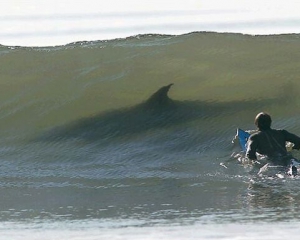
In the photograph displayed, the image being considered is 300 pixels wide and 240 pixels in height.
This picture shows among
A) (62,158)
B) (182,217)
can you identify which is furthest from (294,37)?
(182,217)

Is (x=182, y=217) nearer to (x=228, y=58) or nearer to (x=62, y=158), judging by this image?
(x=62, y=158)

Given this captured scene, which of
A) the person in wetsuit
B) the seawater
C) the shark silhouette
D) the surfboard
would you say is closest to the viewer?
the seawater

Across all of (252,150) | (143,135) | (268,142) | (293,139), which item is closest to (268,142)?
(268,142)

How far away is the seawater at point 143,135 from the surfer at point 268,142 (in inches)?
11.9

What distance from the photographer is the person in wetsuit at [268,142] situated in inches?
571

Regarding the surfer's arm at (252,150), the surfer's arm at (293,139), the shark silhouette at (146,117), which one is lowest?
the surfer's arm at (252,150)

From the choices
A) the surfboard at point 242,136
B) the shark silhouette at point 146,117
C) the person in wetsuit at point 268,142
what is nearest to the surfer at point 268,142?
the person in wetsuit at point 268,142

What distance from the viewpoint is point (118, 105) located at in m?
19.4

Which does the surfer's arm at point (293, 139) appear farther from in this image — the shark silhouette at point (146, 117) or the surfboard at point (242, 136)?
the shark silhouette at point (146, 117)

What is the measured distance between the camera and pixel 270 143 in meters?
14.5

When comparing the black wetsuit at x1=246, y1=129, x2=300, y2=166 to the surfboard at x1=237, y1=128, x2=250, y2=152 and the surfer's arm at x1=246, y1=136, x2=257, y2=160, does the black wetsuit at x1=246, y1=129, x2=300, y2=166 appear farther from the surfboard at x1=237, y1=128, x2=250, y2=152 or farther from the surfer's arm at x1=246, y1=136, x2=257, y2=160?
the surfboard at x1=237, y1=128, x2=250, y2=152

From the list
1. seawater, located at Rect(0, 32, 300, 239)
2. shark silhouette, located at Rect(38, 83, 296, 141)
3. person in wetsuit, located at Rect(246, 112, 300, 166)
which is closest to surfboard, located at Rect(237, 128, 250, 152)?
seawater, located at Rect(0, 32, 300, 239)

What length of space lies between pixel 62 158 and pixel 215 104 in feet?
10.1

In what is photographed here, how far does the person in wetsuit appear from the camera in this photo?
1450cm
